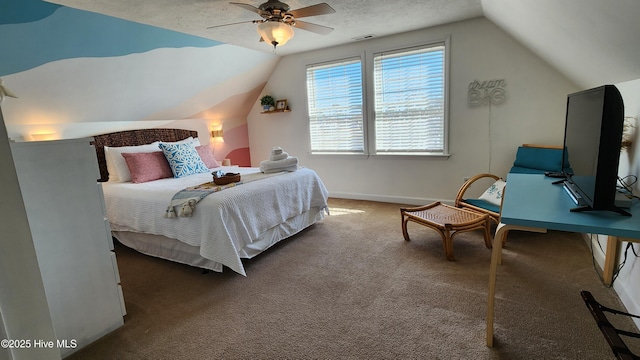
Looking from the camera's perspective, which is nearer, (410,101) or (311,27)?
(311,27)

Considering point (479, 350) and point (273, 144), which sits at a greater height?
point (273, 144)

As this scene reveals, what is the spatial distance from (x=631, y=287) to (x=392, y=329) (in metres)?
1.49

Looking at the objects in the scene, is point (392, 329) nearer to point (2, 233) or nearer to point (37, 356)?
point (37, 356)

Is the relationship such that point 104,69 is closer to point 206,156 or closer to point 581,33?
point 206,156

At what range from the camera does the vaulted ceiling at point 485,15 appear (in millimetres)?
1716

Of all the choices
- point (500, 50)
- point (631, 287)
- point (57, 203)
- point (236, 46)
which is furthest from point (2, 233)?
point (500, 50)

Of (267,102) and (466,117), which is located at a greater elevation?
(267,102)

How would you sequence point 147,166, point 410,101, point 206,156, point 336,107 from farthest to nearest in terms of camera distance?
point 336,107, point 206,156, point 410,101, point 147,166

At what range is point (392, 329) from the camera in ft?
6.16

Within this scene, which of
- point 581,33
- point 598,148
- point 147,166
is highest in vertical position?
point 581,33

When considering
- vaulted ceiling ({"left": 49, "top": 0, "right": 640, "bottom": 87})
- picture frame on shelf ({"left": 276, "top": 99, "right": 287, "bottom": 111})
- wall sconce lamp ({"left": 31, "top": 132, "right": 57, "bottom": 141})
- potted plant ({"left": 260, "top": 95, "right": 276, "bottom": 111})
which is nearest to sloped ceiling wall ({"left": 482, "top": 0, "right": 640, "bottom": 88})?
vaulted ceiling ({"left": 49, "top": 0, "right": 640, "bottom": 87})

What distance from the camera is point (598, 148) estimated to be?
1383 mm

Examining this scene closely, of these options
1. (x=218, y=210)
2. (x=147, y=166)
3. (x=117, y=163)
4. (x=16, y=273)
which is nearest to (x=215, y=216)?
(x=218, y=210)

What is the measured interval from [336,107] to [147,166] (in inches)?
108
